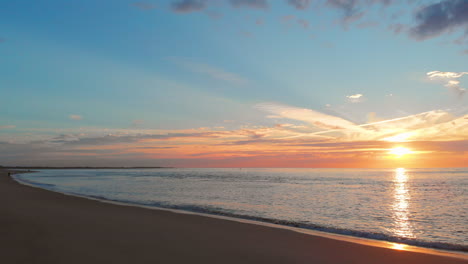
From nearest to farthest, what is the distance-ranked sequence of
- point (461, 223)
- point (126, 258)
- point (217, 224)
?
point (126, 258) → point (217, 224) → point (461, 223)

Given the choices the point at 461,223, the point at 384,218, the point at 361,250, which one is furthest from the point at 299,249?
the point at 461,223

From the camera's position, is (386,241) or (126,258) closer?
(126,258)

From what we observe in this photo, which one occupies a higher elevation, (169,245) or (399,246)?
(169,245)

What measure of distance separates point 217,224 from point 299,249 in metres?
5.39

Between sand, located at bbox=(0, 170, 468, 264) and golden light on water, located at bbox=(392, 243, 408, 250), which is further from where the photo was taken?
golden light on water, located at bbox=(392, 243, 408, 250)

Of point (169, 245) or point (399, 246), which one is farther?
point (399, 246)

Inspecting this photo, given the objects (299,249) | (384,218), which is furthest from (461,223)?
(299,249)

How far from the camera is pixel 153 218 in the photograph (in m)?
15.8

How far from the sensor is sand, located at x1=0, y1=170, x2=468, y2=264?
27.5 feet

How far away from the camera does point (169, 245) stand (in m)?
9.84

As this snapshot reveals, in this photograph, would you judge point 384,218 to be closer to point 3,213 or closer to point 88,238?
point 88,238

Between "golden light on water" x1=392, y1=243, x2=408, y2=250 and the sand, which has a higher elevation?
the sand

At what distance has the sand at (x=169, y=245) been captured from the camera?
8.38 metres

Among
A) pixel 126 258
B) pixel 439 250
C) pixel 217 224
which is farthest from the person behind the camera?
pixel 217 224
